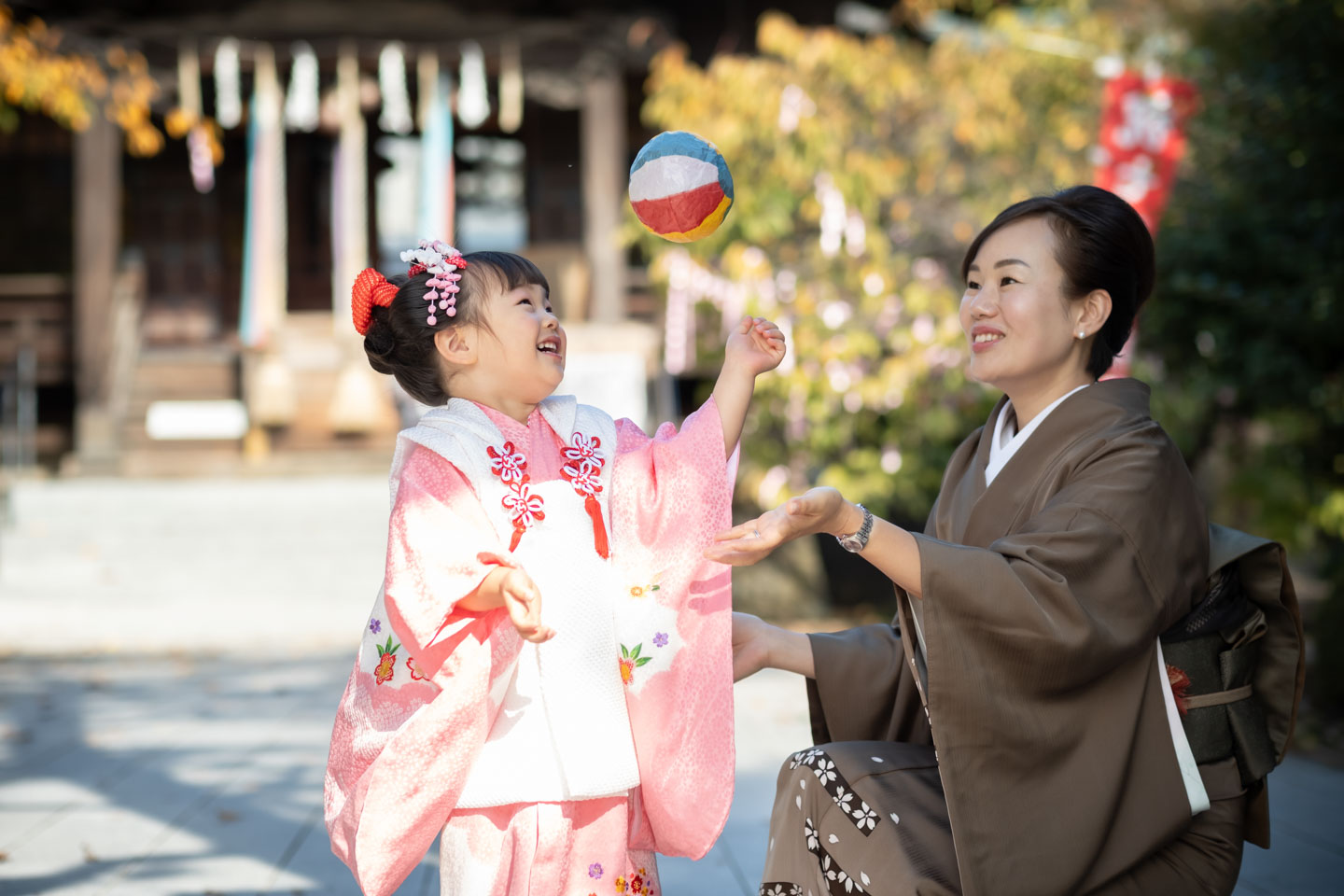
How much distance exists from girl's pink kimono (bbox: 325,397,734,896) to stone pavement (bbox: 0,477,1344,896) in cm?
148

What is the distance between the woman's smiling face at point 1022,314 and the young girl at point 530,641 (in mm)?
411

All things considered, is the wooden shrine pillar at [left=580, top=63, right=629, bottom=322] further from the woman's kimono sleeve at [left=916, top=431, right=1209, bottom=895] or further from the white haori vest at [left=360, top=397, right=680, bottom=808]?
the woman's kimono sleeve at [left=916, top=431, right=1209, bottom=895]

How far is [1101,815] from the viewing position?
1.99 m

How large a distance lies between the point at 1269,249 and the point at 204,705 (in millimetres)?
5824

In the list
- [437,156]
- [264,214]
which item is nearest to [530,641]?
[437,156]

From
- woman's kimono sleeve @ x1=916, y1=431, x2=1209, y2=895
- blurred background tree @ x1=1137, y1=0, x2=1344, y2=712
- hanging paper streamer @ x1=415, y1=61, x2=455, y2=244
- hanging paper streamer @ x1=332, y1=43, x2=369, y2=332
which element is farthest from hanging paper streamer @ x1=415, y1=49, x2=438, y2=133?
woman's kimono sleeve @ x1=916, y1=431, x2=1209, y2=895

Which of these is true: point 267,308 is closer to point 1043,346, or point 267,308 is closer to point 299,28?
point 299,28

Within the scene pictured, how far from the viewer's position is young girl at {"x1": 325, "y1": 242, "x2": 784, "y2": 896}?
2154mm

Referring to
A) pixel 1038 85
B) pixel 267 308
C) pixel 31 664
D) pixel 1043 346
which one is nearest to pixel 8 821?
pixel 31 664

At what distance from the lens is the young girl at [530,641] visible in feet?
7.07

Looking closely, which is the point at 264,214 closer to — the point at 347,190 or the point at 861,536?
the point at 347,190

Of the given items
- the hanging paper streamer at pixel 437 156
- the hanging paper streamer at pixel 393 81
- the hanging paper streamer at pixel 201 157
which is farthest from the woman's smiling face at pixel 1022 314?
the hanging paper streamer at pixel 393 81

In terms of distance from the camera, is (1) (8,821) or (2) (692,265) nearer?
(1) (8,821)

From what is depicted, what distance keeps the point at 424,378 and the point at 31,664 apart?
612cm
